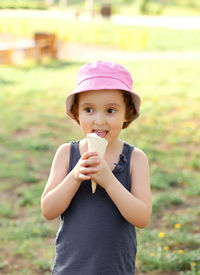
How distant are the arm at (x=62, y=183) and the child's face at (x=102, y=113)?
126 millimetres

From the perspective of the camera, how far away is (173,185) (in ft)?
15.9

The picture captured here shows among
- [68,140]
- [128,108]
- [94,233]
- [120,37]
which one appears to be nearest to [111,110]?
[128,108]

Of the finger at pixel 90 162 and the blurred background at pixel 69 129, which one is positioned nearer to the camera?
the finger at pixel 90 162

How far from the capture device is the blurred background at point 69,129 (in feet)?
11.6

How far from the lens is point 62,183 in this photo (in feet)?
5.80

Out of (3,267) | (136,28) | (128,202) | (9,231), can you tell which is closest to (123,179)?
(128,202)

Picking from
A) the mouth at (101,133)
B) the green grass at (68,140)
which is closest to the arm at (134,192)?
the mouth at (101,133)

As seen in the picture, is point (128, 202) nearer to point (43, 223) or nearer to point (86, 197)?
point (86, 197)

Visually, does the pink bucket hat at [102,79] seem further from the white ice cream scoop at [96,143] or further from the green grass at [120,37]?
the green grass at [120,37]

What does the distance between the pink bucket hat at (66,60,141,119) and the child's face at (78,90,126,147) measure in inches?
1.5

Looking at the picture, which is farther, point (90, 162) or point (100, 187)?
point (100, 187)

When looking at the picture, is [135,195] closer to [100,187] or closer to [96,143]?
[100,187]

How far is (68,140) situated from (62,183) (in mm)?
4395

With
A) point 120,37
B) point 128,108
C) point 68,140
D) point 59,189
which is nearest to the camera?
point 59,189
